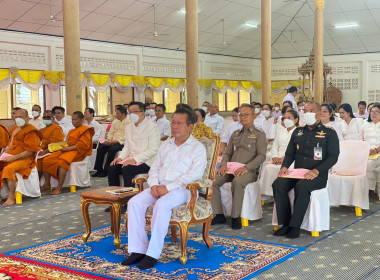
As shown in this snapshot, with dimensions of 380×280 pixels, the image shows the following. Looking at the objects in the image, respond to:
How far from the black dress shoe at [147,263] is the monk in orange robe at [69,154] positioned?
4.13 metres

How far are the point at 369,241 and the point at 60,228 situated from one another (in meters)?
3.29

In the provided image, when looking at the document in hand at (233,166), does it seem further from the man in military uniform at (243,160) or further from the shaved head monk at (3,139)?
the shaved head monk at (3,139)

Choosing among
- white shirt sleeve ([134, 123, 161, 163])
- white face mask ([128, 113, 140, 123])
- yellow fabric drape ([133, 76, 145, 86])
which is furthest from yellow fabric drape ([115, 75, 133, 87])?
white shirt sleeve ([134, 123, 161, 163])

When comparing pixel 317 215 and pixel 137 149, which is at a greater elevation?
pixel 137 149

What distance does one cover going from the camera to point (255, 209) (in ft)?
19.0

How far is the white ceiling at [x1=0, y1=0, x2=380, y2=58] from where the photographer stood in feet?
45.8

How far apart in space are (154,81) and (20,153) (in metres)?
11.3

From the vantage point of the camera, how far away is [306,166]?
5473mm

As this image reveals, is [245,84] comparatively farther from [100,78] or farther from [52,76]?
[52,76]

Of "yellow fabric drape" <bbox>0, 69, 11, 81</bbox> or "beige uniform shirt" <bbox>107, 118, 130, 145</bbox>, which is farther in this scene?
"yellow fabric drape" <bbox>0, 69, 11, 81</bbox>

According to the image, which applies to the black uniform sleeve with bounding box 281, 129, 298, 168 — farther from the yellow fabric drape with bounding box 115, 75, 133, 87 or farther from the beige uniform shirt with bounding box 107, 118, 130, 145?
the yellow fabric drape with bounding box 115, 75, 133, 87

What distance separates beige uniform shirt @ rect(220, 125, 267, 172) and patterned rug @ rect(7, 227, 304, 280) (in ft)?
3.37

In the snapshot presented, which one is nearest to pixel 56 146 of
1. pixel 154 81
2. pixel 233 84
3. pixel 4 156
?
pixel 4 156

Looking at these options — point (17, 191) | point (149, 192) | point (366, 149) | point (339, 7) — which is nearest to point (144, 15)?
point (339, 7)
